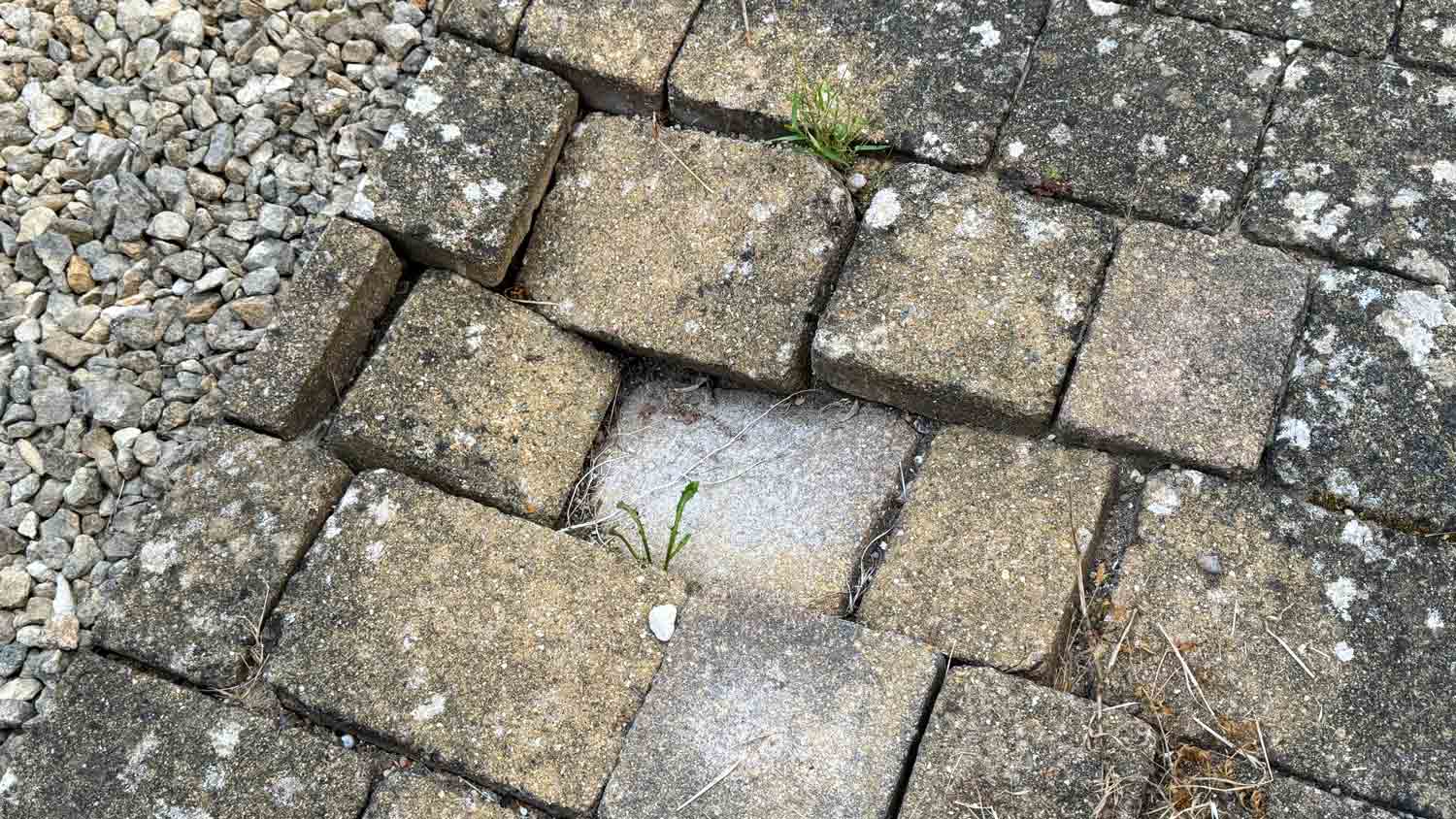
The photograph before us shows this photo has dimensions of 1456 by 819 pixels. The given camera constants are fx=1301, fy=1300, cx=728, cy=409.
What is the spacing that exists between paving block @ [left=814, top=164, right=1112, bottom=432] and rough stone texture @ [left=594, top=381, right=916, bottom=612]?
0.14m

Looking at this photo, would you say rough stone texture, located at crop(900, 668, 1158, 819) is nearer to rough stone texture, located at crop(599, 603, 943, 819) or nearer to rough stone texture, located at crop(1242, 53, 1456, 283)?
rough stone texture, located at crop(599, 603, 943, 819)

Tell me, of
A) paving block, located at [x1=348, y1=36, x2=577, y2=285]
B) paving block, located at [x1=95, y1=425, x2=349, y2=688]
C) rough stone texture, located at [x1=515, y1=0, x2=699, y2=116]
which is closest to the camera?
paving block, located at [x1=95, y1=425, x2=349, y2=688]

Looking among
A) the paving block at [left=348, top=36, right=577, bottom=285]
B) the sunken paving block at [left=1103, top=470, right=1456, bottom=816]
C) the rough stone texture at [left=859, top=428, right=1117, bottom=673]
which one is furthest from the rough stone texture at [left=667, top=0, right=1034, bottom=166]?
the sunken paving block at [left=1103, top=470, right=1456, bottom=816]

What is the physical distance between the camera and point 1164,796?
8.33 ft

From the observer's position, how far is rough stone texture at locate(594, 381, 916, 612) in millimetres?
2949

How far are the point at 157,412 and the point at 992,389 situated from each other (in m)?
1.94

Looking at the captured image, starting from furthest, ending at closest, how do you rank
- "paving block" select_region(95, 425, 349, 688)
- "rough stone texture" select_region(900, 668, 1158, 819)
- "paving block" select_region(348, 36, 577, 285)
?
"paving block" select_region(348, 36, 577, 285) → "paving block" select_region(95, 425, 349, 688) → "rough stone texture" select_region(900, 668, 1158, 819)

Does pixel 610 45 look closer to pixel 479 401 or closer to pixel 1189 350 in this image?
pixel 479 401

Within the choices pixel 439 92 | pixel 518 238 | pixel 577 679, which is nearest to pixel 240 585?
pixel 577 679

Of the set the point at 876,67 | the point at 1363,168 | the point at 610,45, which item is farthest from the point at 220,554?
the point at 1363,168

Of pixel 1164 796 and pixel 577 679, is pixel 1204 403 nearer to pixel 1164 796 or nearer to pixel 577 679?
pixel 1164 796

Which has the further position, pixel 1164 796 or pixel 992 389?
pixel 992 389

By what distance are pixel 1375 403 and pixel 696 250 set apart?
1.54 m

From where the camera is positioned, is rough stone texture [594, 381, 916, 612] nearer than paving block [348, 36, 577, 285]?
Yes
